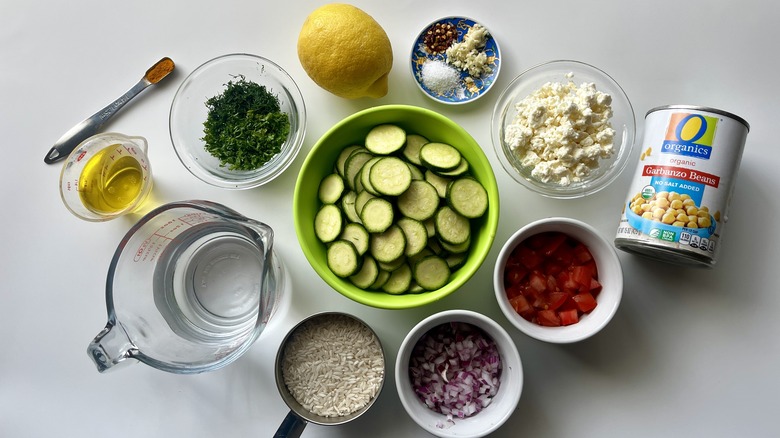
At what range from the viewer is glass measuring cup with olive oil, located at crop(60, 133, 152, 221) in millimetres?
1692

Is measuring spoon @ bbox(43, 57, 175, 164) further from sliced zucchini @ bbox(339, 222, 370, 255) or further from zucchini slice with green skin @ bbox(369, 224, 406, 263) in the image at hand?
zucchini slice with green skin @ bbox(369, 224, 406, 263)

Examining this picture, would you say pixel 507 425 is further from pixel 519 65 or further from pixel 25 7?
pixel 25 7

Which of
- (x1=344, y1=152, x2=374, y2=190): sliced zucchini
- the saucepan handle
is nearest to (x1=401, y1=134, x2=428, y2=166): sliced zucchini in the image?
(x1=344, y1=152, x2=374, y2=190): sliced zucchini

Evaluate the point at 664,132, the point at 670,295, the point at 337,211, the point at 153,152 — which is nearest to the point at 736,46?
the point at 664,132

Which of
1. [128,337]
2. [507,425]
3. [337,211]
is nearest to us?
[128,337]

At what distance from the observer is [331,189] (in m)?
1.60

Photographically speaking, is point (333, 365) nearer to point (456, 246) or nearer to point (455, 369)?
point (455, 369)

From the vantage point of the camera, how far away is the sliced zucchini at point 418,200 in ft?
5.03

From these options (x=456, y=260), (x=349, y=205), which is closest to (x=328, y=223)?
(x=349, y=205)

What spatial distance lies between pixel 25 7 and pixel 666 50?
2.45m

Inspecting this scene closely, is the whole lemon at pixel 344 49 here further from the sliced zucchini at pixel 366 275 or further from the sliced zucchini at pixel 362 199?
the sliced zucchini at pixel 366 275

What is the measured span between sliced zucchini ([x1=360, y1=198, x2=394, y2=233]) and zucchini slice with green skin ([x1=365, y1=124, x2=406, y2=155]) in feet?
0.55

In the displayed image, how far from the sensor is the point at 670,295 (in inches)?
66.8

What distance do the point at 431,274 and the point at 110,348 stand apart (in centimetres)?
95
